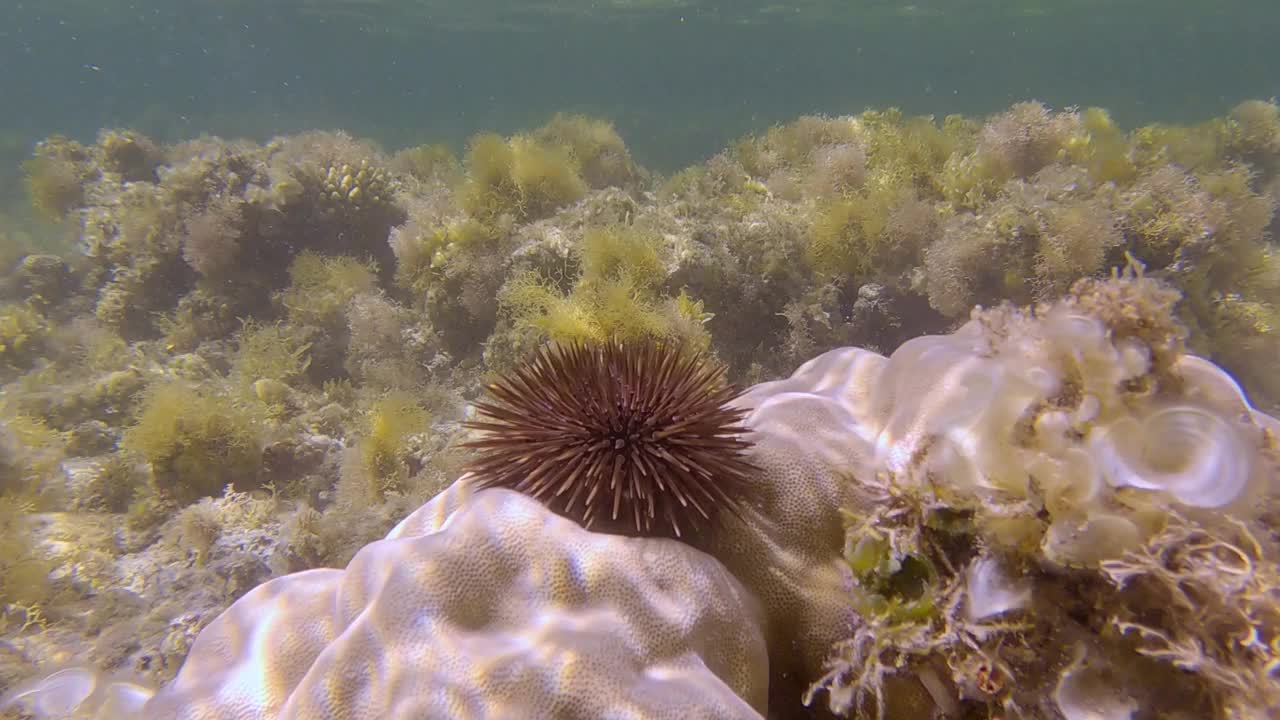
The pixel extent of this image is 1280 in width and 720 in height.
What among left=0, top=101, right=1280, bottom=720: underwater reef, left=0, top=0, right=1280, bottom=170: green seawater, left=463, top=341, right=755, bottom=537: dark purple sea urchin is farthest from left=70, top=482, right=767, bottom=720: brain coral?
left=0, top=0, right=1280, bottom=170: green seawater

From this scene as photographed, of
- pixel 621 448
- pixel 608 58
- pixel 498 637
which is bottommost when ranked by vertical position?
pixel 498 637

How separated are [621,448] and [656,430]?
177mm

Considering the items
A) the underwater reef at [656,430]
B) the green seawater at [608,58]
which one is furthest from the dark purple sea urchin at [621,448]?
the green seawater at [608,58]

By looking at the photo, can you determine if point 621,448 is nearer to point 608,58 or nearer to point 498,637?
point 498,637

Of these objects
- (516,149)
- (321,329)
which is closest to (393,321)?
(321,329)

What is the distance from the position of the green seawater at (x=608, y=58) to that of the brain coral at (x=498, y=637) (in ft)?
49.6

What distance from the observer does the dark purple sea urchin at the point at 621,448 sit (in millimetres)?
2725

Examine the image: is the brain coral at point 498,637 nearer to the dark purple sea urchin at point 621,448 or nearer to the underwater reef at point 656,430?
the underwater reef at point 656,430

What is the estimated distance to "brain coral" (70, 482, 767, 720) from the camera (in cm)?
230

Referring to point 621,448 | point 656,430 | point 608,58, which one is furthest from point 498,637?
point 608,58

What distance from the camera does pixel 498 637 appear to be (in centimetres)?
250

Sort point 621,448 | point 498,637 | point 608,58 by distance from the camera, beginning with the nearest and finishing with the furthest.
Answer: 1. point 498,637
2. point 621,448
3. point 608,58

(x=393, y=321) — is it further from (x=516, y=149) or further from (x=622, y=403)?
(x=622, y=403)

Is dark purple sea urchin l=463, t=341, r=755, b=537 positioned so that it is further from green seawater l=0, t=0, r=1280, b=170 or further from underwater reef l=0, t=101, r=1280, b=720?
green seawater l=0, t=0, r=1280, b=170
